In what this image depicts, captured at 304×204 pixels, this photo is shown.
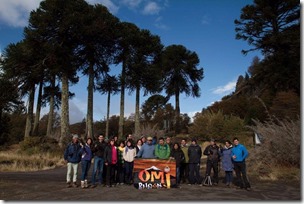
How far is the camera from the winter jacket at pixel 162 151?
1028 cm

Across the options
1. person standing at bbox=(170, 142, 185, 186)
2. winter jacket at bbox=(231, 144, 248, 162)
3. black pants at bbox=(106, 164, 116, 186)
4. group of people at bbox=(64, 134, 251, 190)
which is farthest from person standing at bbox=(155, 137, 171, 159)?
winter jacket at bbox=(231, 144, 248, 162)

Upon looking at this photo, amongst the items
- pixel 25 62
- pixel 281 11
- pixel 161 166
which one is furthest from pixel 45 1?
pixel 161 166

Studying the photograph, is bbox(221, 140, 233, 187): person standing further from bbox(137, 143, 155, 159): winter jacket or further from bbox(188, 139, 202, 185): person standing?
bbox(137, 143, 155, 159): winter jacket

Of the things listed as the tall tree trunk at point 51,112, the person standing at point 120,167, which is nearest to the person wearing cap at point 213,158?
the person standing at point 120,167

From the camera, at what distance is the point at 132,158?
10312mm

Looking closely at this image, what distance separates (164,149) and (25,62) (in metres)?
14.8

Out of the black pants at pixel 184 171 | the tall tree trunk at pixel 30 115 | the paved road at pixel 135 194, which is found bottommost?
the paved road at pixel 135 194

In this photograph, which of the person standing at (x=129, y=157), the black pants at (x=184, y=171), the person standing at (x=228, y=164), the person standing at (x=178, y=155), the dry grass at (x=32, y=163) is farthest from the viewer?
the dry grass at (x=32, y=163)

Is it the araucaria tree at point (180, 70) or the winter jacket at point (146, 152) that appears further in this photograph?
the araucaria tree at point (180, 70)

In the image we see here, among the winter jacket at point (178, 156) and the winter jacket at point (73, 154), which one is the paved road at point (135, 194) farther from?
the winter jacket at point (178, 156)

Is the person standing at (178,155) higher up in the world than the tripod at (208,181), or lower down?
higher up

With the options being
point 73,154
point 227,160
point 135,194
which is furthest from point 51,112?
point 135,194

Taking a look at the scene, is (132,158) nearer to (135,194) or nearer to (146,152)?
(146,152)

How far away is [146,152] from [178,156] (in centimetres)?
101
